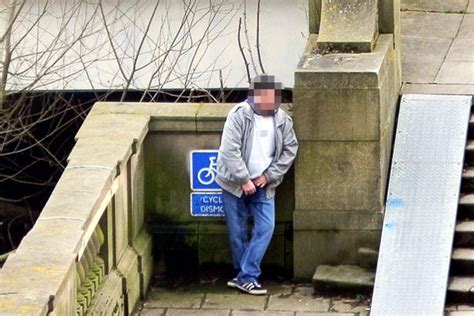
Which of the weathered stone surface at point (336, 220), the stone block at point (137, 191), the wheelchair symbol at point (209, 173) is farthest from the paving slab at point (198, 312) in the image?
the wheelchair symbol at point (209, 173)

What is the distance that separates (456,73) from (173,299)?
3367mm

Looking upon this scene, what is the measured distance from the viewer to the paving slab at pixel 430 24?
544 inches

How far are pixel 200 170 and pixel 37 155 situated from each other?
23.0ft

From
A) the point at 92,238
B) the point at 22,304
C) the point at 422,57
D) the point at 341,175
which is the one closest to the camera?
the point at 22,304

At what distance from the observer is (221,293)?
36.0 ft

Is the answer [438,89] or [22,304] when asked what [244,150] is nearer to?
[438,89]

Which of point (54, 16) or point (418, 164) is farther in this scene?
point (54, 16)

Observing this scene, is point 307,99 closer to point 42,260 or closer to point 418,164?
point 418,164

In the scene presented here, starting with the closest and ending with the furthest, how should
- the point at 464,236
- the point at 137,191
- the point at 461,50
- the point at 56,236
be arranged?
the point at 56,236
the point at 464,236
the point at 137,191
the point at 461,50

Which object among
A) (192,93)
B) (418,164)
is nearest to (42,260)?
(418,164)

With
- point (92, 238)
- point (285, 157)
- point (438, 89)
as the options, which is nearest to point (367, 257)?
point (285, 157)

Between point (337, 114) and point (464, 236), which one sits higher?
point (337, 114)

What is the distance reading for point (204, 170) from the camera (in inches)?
440

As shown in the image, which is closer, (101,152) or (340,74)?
(101,152)
